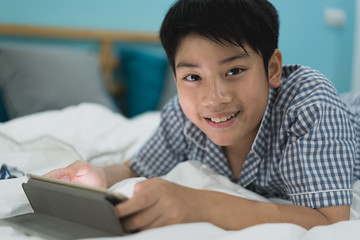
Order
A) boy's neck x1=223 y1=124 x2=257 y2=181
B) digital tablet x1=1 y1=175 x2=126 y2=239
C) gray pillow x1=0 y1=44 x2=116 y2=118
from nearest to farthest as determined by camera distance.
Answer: digital tablet x1=1 y1=175 x2=126 y2=239
boy's neck x1=223 y1=124 x2=257 y2=181
gray pillow x1=0 y1=44 x2=116 y2=118

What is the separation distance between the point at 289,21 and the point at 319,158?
2.39 meters

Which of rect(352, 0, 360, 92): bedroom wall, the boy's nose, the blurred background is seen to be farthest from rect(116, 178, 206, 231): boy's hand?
rect(352, 0, 360, 92): bedroom wall

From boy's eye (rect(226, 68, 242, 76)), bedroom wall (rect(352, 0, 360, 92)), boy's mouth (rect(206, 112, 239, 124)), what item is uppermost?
boy's eye (rect(226, 68, 242, 76))

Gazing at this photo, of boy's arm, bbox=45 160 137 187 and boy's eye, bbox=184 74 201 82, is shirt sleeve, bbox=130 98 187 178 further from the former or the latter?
boy's eye, bbox=184 74 201 82

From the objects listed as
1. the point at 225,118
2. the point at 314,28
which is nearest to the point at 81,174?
the point at 225,118

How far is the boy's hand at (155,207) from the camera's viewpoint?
599 mm

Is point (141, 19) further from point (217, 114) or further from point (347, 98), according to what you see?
point (217, 114)

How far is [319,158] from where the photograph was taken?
0.79 meters

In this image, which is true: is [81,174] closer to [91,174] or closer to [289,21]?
[91,174]

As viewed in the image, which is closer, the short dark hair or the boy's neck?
the short dark hair

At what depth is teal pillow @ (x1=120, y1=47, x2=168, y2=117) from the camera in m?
2.29

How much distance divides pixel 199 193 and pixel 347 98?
38.8 inches

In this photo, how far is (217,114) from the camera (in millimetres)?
855

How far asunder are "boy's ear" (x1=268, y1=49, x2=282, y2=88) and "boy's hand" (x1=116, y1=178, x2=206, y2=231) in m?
0.42
